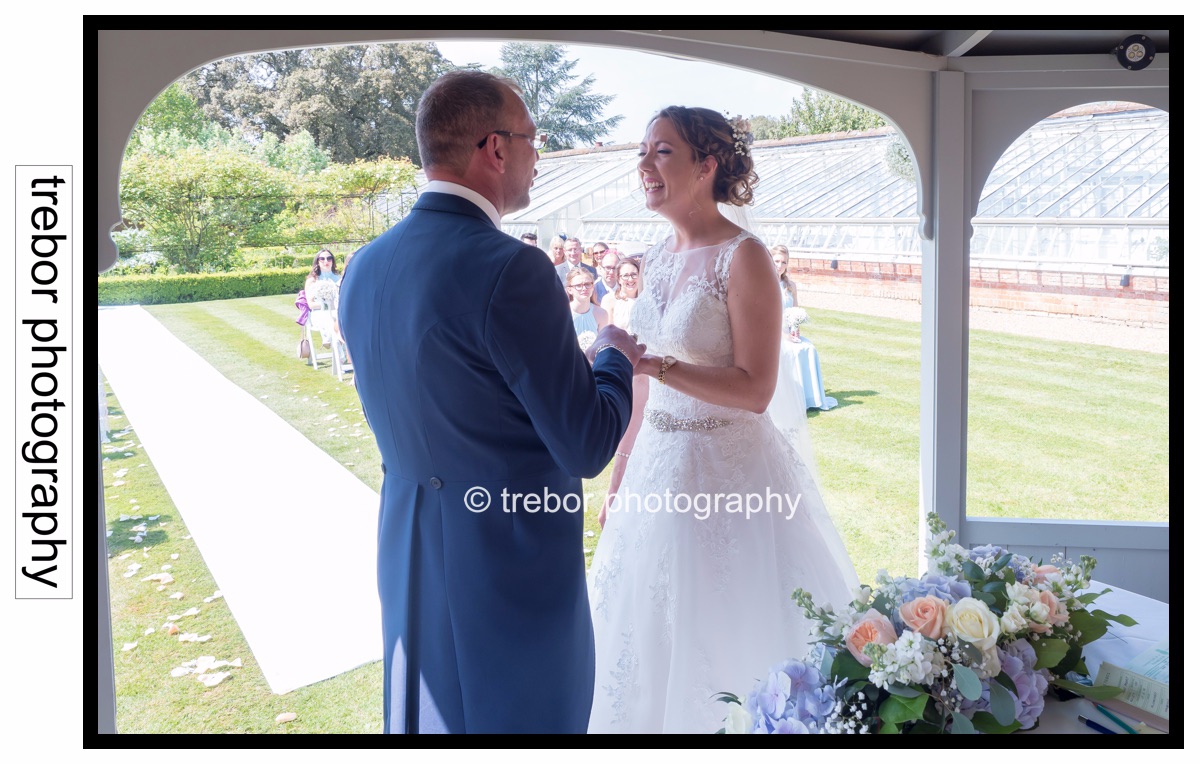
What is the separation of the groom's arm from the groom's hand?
0.97ft

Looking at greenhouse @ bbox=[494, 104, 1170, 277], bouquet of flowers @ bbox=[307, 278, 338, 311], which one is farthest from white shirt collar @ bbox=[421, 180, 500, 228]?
bouquet of flowers @ bbox=[307, 278, 338, 311]

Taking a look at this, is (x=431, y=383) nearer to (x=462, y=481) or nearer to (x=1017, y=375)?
(x=462, y=481)

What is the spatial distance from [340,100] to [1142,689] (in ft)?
12.7

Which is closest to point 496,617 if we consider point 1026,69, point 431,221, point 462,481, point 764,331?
point 462,481

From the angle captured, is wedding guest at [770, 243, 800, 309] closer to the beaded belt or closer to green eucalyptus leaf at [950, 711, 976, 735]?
the beaded belt

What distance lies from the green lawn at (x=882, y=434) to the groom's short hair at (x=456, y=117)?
298 centimetres

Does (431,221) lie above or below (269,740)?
above

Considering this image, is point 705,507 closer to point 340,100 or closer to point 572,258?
point 572,258

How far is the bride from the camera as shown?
7.09ft

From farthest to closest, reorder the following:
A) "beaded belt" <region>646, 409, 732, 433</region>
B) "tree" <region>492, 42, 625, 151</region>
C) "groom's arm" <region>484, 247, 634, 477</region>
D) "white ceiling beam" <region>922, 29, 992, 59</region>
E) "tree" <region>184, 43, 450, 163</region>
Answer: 1. "tree" <region>184, 43, 450, 163</region>
2. "tree" <region>492, 42, 625, 151</region>
3. "white ceiling beam" <region>922, 29, 992, 59</region>
4. "beaded belt" <region>646, 409, 732, 433</region>
5. "groom's arm" <region>484, 247, 634, 477</region>

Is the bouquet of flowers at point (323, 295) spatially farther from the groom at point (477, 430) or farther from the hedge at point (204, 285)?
the groom at point (477, 430)

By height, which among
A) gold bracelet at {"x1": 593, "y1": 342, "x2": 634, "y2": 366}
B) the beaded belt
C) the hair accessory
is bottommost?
the beaded belt

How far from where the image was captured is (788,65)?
2.48 m
